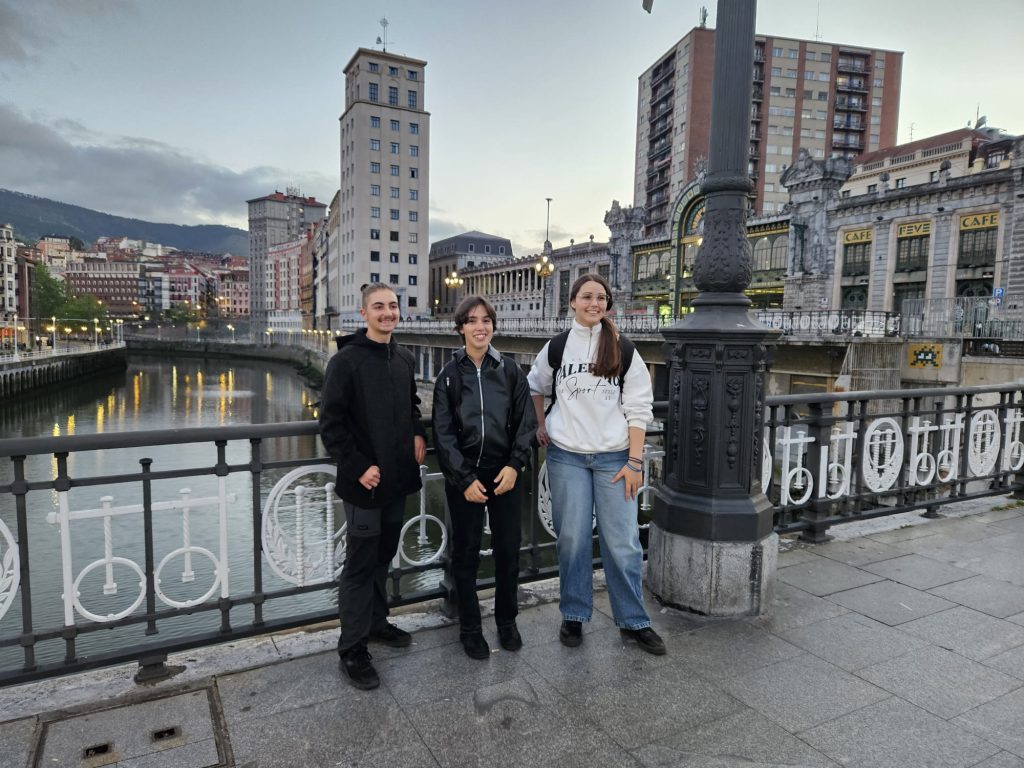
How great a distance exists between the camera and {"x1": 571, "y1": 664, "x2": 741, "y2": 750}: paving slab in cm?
288

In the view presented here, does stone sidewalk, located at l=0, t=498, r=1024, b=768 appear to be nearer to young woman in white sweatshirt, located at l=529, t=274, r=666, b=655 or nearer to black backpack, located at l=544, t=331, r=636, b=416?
young woman in white sweatshirt, located at l=529, t=274, r=666, b=655

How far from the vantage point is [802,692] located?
3205 mm

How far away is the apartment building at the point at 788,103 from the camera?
7081 centimetres

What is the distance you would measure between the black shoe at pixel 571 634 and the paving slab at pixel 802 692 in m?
0.84

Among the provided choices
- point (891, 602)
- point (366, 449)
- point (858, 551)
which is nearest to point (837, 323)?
point (858, 551)

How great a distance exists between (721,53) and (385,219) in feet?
264

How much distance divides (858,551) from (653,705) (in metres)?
3.19

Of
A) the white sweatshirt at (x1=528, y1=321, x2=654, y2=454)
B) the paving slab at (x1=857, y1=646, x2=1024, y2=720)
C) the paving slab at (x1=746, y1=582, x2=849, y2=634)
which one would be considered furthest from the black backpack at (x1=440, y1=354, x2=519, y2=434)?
the paving slab at (x1=857, y1=646, x2=1024, y2=720)

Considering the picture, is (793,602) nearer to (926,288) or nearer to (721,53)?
(721,53)

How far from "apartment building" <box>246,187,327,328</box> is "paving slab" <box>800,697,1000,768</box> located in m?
159

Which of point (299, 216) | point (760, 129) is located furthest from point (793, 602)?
point (299, 216)

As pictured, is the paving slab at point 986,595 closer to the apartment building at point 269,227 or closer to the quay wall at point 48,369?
the quay wall at point 48,369

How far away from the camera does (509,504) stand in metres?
3.60

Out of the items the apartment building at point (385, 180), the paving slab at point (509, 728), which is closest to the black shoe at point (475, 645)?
the paving slab at point (509, 728)
